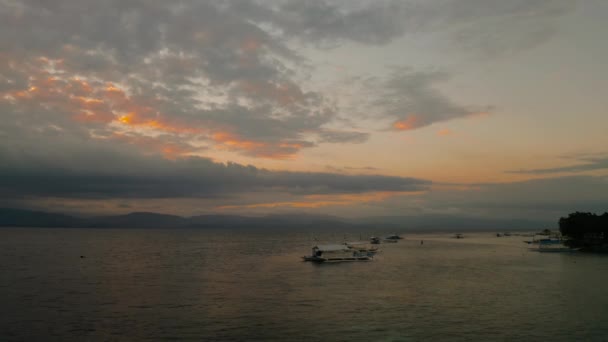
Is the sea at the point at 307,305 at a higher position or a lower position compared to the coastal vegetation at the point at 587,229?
lower

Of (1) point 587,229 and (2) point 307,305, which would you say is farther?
(1) point 587,229

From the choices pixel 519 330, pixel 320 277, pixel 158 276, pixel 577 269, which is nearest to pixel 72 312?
pixel 158 276

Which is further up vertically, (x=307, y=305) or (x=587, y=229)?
(x=587, y=229)

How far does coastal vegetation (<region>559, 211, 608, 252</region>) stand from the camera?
383 feet

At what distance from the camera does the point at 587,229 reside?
119 meters

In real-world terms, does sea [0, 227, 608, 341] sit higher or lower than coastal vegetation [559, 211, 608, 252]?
lower

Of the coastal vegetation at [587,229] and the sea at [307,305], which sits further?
the coastal vegetation at [587,229]

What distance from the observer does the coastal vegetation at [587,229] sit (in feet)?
383

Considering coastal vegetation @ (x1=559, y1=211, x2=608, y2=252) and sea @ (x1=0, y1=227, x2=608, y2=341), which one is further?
coastal vegetation @ (x1=559, y1=211, x2=608, y2=252)

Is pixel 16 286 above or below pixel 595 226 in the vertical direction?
below

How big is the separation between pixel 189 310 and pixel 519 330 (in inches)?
1226

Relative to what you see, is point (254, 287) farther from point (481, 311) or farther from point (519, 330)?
point (519, 330)

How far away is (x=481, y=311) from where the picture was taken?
42.5 meters

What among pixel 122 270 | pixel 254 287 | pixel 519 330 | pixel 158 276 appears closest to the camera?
pixel 519 330
